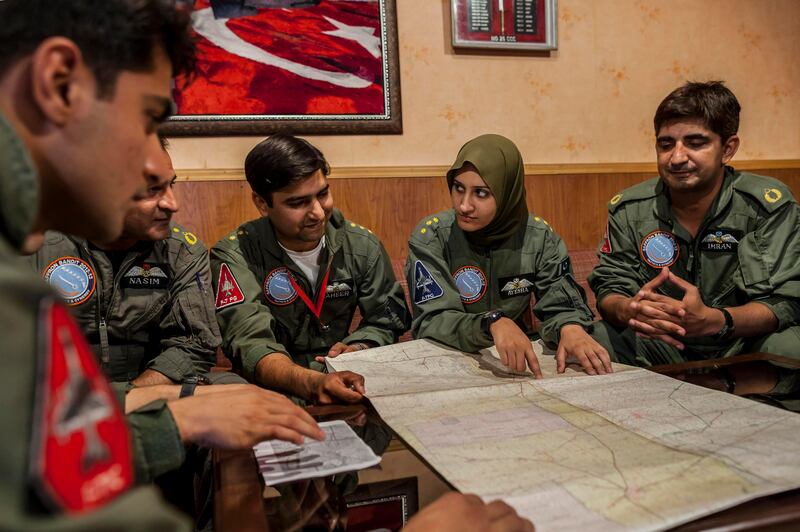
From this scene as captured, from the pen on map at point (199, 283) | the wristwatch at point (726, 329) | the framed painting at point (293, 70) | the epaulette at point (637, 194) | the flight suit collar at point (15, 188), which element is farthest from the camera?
the framed painting at point (293, 70)

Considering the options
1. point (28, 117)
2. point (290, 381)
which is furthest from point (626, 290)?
point (28, 117)

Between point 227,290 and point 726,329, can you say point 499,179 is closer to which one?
point 726,329

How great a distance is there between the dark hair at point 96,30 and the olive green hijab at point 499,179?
4.69 ft

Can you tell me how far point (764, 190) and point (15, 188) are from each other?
2.10 meters

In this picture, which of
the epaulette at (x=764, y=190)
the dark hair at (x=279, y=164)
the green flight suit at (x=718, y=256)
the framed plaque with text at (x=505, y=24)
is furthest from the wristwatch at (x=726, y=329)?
the framed plaque with text at (x=505, y=24)

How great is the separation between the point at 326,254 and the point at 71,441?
1.68 metres

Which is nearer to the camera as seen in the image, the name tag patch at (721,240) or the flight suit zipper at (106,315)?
the flight suit zipper at (106,315)

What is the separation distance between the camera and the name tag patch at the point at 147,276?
5.56ft

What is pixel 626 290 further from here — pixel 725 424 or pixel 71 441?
pixel 71 441

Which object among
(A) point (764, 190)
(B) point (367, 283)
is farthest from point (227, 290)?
(A) point (764, 190)

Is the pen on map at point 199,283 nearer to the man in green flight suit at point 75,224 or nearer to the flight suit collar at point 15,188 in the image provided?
the man in green flight suit at point 75,224

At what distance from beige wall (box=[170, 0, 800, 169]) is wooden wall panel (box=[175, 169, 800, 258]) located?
110 mm

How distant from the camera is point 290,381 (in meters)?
1.42

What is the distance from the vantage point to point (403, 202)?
2.85m
